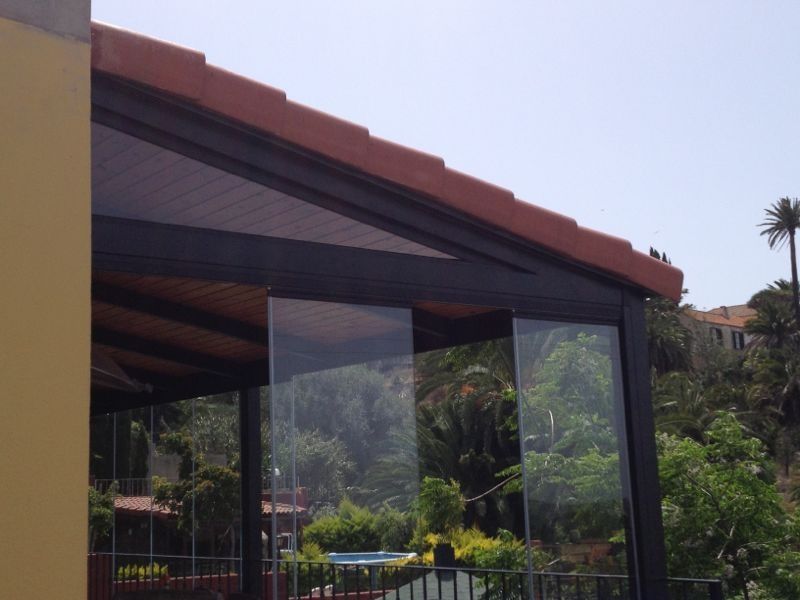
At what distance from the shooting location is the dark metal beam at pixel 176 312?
6.59 meters

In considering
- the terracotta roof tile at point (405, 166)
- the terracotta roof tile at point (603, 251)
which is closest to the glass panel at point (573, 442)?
the terracotta roof tile at point (603, 251)

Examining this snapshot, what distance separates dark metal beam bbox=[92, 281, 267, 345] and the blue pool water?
2.35m

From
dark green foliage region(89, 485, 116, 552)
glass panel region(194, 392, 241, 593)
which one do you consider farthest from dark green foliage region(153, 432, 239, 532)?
dark green foliage region(89, 485, 116, 552)

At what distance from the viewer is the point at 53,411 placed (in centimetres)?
307

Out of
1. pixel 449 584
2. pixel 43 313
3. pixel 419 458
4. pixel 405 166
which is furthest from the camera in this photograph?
pixel 449 584

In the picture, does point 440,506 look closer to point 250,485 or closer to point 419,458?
point 419,458

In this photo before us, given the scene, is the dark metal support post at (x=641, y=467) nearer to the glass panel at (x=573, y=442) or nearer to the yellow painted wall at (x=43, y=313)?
the glass panel at (x=573, y=442)

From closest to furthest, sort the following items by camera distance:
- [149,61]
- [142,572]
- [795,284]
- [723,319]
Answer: [149,61], [142,572], [795,284], [723,319]

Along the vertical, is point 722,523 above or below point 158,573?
above

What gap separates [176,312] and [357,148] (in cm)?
258

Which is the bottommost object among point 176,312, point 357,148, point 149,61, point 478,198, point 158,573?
point 158,573

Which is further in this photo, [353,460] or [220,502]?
[220,502]

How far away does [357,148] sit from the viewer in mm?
5008

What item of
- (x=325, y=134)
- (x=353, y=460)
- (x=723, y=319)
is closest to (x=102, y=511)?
(x=353, y=460)
